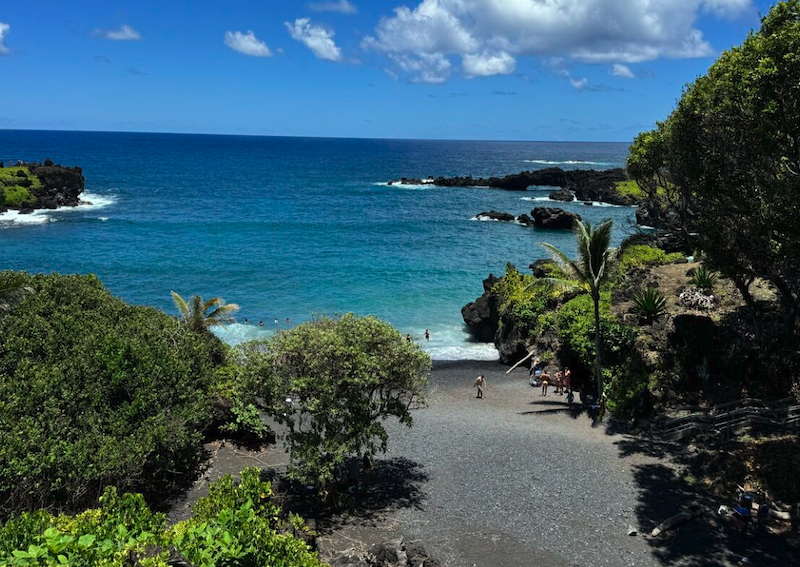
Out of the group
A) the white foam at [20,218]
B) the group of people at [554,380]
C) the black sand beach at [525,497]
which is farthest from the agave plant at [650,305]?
the white foam at [20,218]

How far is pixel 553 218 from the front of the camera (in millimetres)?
74562

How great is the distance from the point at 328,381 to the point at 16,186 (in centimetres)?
8304

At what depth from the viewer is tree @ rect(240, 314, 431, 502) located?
15703 millimetres

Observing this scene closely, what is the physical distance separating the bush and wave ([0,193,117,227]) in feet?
189

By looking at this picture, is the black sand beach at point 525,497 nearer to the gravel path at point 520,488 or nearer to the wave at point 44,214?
the gravel path at point 520,488

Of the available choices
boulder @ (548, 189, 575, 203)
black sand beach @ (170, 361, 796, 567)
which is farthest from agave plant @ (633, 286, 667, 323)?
boulder @ (548, 189, 575, 203)

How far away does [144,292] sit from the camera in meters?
44.9

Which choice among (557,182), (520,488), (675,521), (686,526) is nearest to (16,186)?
(520,488)

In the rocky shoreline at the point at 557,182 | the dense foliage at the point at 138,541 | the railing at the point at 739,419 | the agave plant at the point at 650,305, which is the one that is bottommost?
the railing at the point at 739,419

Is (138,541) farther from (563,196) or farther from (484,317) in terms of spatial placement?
(563,196)

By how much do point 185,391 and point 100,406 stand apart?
2438 mm

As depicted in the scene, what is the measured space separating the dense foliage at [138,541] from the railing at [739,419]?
51.4ft

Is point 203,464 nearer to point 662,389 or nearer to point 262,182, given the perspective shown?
point 662,389

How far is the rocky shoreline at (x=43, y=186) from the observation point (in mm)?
77000
